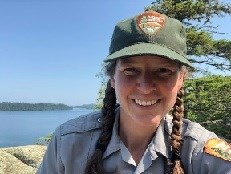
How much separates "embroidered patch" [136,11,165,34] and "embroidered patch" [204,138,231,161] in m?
0.59

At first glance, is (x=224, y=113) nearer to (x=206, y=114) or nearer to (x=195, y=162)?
(x=206, y=114)

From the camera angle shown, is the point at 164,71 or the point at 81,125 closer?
the point at 164,71

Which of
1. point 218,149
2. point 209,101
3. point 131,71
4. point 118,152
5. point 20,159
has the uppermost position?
point 131,71

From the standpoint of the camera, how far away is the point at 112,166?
2.13 metres

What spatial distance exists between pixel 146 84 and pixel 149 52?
15 centimetres

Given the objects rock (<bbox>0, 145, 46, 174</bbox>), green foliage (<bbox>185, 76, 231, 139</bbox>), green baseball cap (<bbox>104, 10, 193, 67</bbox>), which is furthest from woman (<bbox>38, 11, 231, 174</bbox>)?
green foliage (<bbox>185, 76, 231, 139</bbox>)

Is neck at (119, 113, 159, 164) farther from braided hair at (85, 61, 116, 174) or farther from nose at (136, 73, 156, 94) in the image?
nose at (136, 73, 156, 94)

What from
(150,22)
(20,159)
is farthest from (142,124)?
(20,159)

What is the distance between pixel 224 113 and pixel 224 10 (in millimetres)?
3972

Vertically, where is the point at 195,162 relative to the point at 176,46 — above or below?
below

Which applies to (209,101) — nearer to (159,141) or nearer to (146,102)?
(159,141)

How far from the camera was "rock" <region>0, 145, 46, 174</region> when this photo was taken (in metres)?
8.77

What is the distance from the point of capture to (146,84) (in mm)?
1886

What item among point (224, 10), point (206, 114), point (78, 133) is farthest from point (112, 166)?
point (224, 10)
